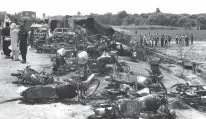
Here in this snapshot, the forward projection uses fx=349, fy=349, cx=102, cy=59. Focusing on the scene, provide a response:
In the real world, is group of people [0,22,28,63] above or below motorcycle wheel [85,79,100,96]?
above

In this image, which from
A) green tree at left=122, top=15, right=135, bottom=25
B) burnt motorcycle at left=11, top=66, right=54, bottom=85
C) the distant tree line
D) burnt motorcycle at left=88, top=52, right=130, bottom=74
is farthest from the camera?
green tree at left=122, top=15, right=135, bottom=25

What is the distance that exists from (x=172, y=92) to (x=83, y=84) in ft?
10.7

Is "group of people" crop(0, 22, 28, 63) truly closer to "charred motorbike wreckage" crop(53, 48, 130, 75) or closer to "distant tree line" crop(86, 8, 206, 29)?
"charred motorbike wreckage" crop(53, 48, 130, 75)

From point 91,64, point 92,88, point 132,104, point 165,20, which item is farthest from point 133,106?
point 165,20

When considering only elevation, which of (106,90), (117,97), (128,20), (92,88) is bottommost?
(106,90)

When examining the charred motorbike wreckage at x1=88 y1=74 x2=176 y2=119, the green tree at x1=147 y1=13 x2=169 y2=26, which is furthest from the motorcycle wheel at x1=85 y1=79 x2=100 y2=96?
the green tree at x1=147 y1=13 x2=169 y2=26

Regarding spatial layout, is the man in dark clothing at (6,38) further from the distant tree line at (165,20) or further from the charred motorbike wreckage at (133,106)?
the distant tree line at (165,20)

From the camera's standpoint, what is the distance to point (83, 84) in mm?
9859

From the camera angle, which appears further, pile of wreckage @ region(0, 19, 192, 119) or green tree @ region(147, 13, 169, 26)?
green tree @ region(147, 13, 169, 26)

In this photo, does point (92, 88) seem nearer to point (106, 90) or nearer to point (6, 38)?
point (106, 90)

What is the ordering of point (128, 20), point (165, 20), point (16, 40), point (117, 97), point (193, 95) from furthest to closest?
point (128, 20), point (165, 20), point (16, 40), point (193, 95), point (117, 97)

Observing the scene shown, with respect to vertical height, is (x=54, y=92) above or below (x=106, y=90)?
above

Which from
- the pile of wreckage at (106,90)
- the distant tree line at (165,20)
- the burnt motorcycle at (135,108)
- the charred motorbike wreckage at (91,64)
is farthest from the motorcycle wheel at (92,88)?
the distant tree line at (165,20)

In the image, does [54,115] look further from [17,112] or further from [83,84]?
[83,84]
